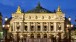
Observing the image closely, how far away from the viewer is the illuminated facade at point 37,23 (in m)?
99.2

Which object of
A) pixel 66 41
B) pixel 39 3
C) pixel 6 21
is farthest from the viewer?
pixel 39 3

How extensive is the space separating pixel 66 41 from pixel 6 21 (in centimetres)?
6334

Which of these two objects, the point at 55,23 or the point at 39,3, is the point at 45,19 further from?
the point at 39,3

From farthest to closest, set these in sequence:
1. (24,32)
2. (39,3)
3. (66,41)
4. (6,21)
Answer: (39,3) < (6,21) < (24,32) < (66,41)

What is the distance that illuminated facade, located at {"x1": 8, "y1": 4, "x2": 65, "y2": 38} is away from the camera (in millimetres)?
99188

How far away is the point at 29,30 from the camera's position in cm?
9969

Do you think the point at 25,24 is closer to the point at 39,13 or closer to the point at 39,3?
the point at 39,13

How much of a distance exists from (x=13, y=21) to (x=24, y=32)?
14.1 feet

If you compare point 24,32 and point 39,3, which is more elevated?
point 39,3

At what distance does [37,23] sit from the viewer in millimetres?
100500

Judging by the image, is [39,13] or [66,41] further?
[39,13]

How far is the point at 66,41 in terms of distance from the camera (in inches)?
1737

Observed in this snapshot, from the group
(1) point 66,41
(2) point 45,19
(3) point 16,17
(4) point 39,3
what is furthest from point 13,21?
(1) point 66,41

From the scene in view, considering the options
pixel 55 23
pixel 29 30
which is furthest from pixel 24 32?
pixel 55 23
